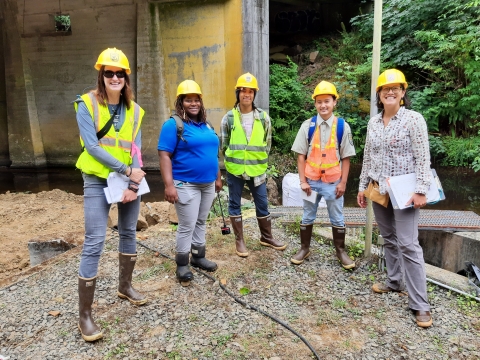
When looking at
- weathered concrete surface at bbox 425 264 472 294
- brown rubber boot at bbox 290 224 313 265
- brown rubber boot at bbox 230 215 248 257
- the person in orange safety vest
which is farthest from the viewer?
brown rubber boot at bbox 230 215 248 257

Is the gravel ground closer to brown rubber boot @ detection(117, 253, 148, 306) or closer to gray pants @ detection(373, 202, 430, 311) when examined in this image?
brown rubber boot @ detection(117, 253, 148, 306)

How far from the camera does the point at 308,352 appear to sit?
279cm

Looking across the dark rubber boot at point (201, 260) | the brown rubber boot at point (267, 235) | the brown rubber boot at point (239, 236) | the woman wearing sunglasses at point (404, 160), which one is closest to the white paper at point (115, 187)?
the dark rubber boot at point (201, 260)

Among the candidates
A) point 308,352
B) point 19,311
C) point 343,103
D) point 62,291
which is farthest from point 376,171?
point 343,103

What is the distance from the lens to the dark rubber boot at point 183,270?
3.74m

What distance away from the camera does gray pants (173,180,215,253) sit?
11.7 feet

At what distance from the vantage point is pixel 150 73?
38.5 ft

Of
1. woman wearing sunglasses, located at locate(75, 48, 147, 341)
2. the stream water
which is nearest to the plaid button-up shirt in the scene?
woman wearing sunglasses, located at locate(75, 48, 147, 341)

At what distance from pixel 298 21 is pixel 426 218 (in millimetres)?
14709

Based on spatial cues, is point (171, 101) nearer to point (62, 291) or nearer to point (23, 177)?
point (23, 177)

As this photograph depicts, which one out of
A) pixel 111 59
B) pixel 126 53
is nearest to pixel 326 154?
pixel 111 59

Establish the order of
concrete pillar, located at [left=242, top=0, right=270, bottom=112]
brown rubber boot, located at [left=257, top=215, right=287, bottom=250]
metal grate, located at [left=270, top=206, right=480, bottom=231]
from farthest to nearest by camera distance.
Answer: concrete pillar, located at [left=242, top=0, right=270, bottom=112]
metal grate, located at [left=270, top=206, right=480, bottom=231]
brown rubber boot, located at [left=257, top=215, right=287, bottom=250]

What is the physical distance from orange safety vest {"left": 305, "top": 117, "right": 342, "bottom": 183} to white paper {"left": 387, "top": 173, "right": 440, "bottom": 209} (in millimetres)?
858

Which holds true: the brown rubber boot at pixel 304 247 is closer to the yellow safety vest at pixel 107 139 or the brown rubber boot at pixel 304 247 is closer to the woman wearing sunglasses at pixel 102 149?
the woman wearing sunglasses at pixel 102 149
